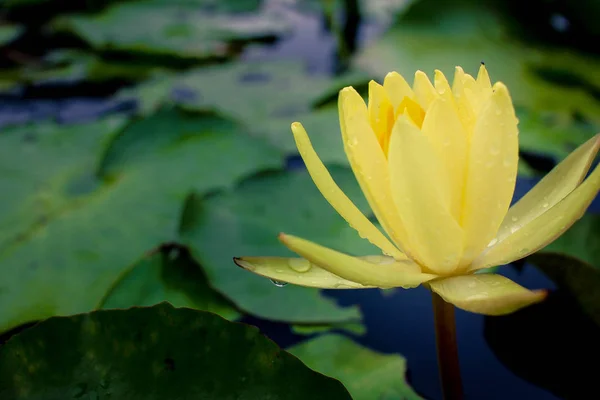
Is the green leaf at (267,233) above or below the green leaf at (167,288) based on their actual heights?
above

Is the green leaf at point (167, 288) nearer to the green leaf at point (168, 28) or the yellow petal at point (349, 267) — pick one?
the yellow petal at point (349, 267)

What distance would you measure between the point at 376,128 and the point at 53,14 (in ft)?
10.6

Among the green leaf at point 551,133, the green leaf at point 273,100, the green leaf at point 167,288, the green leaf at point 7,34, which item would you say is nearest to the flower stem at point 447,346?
the green leaf at point 167,288

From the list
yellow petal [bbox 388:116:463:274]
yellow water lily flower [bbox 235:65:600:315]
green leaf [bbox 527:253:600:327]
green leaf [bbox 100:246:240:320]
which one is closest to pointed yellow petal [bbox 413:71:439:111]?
yellow water lily flower [bbox 235:65:600:315]

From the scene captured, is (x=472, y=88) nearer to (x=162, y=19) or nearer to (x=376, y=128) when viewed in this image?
(x=376, y=128)

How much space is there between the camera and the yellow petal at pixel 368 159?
2.10ft

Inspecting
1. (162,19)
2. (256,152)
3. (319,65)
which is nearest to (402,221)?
(256,152)

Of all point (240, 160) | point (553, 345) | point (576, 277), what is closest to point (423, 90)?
point (576, 277)

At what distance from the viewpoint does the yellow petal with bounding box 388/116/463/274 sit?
58 cm

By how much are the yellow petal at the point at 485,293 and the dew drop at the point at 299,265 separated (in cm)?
16

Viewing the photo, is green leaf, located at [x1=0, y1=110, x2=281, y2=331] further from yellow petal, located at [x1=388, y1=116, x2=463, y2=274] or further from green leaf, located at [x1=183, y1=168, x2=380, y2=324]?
yellow petal, located at [x1=388, y1=116, x2=463, y2=274]

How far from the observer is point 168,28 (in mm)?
2732

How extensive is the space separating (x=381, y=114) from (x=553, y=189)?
0.88ft

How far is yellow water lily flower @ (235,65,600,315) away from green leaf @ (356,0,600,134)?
A: 1.29 m
